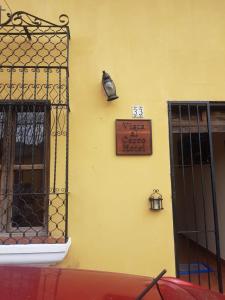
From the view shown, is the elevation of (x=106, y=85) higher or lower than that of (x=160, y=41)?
lower

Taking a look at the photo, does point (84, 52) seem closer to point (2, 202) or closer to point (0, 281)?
point (2, 202)

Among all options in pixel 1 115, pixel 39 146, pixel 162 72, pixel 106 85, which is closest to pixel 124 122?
pixel 106 85

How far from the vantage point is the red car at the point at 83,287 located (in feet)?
4.61

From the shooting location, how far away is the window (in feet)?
11.9

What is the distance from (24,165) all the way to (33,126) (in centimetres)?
46

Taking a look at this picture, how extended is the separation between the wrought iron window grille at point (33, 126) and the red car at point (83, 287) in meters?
1.80

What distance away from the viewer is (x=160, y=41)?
3982 mm

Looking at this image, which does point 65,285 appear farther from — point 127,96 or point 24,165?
point 127,96

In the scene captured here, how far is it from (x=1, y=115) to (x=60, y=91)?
2.45ft

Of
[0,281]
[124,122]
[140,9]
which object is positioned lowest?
[0,281]

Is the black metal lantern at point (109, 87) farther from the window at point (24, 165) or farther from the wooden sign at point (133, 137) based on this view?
the window at point (24, 165)

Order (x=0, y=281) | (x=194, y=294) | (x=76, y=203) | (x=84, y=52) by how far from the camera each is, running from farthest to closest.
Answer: (x=84, y=52)
(x=76, y=203)
(x=194, y=294)
(x=0, y=281)

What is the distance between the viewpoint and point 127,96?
3.86 m

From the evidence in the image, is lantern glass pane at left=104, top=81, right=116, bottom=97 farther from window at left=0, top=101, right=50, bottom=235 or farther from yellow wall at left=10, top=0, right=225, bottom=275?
window at left=0, top=101, right=50, bottom=235
